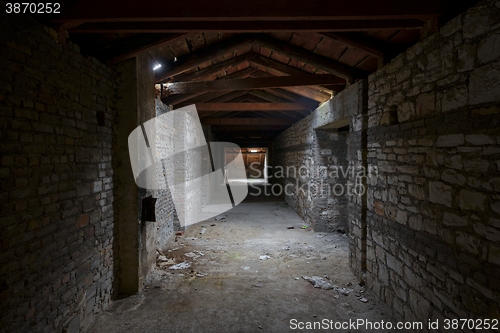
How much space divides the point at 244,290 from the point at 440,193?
283 centimetres

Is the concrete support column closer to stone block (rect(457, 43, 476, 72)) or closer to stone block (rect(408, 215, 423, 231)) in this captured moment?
stone block (rect(408, 215, 423, 231))

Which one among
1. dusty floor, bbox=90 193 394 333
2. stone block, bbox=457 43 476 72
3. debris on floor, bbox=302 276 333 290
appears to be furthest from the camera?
debris on floor, bbox=302 276 333 290

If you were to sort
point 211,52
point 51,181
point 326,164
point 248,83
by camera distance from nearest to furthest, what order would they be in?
point 51,181 → point 211,52 → point 248,83 → point 326,164

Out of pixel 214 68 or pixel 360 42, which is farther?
pixel 214 68

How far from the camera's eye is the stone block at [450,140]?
2.26 m

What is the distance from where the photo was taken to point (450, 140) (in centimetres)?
237

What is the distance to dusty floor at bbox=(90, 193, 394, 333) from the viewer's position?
125 inches

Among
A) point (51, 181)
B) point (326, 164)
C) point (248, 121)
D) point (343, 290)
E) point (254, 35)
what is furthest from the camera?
point (248, 121)

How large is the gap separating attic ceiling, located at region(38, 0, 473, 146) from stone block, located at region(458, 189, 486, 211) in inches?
63.5

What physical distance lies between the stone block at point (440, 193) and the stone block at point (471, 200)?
5.5 inches

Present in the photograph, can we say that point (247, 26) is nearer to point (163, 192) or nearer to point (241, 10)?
point (241, 10)

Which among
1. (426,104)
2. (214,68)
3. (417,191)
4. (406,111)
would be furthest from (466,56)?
(214,68)

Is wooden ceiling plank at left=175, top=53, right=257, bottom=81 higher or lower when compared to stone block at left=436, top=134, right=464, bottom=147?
higher

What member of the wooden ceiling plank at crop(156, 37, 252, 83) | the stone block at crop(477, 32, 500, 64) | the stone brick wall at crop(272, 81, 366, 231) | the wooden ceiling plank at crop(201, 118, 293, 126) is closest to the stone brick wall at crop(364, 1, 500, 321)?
the stone block at crop(477, 32, 500, 64)
